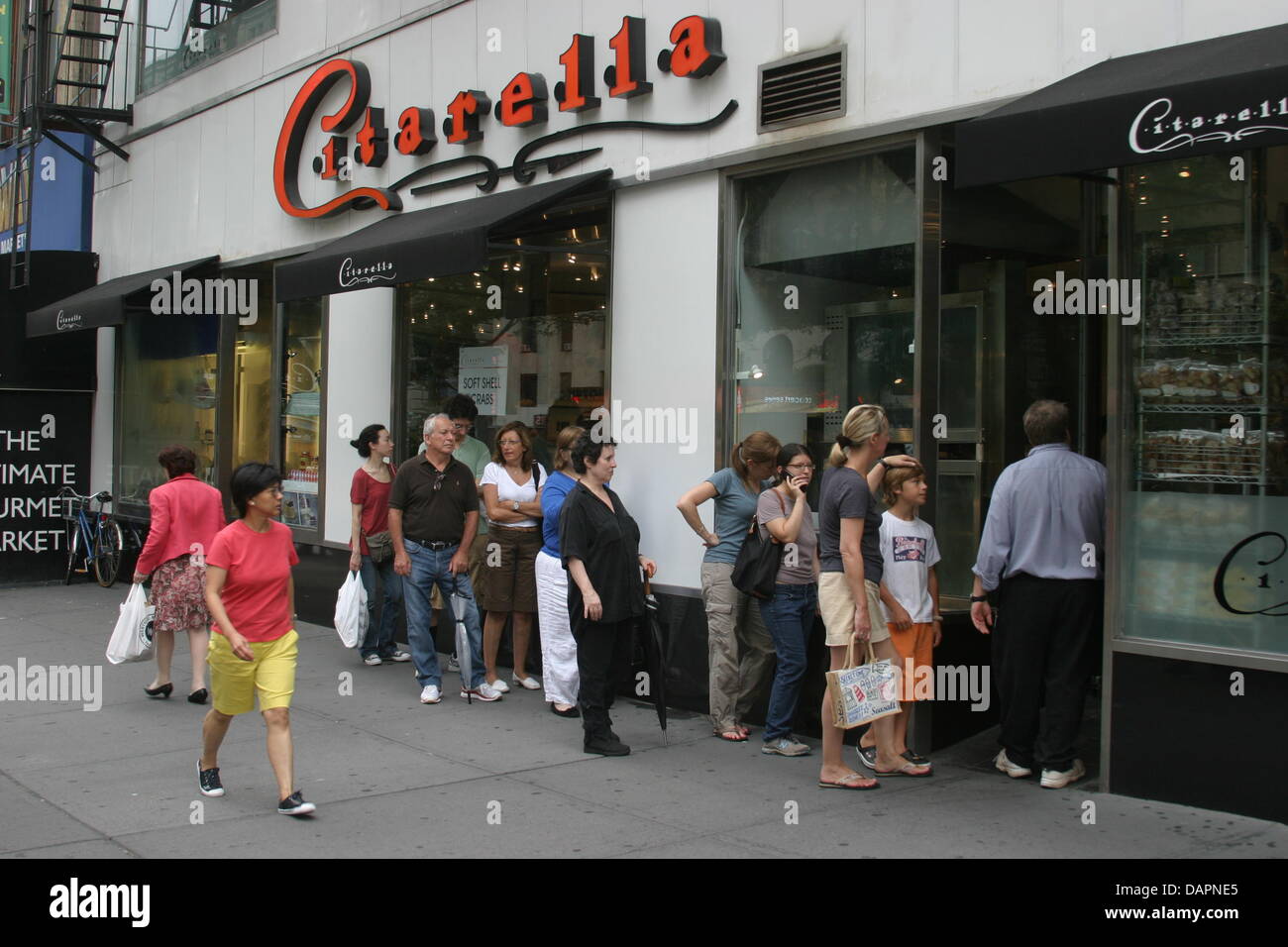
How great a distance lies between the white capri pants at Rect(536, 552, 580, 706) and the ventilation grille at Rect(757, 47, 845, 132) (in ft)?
10.0

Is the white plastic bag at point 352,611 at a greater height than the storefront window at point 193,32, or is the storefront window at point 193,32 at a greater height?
the storefront window at point 193,32

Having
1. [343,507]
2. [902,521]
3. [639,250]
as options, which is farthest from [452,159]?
[902,521]

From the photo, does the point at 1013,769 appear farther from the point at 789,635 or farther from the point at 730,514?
the point at 730,514

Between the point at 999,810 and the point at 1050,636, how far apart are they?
94 centimetres

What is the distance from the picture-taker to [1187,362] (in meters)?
6.40

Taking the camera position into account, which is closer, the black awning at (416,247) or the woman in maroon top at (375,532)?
the black awning at (416,247)

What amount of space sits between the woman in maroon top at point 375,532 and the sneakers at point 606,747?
121 inches

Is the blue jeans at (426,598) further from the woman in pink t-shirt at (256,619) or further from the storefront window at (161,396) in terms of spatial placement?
the storefront window at (161,396)

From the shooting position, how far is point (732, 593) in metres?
7.66

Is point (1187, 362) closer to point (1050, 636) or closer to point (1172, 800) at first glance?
point (1050, 636)

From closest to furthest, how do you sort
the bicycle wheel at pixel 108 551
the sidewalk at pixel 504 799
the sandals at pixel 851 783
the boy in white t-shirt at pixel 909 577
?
the sidewalk at pixel 504 799, the sandals at pixel 851 783, the boy in white t-shirt at pixel 909 577, the bicycle wheel at pixel 108 551

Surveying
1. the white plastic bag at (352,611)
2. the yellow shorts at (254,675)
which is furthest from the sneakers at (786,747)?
the white plastic bag at (352,611)

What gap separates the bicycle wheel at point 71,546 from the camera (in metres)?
15.6

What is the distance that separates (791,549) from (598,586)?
42.0 inches
